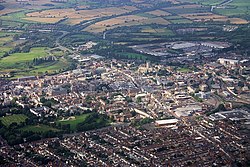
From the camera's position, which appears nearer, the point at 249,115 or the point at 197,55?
the point at 249,115

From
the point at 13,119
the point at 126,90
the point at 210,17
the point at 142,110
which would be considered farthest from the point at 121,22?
the point at 13,119

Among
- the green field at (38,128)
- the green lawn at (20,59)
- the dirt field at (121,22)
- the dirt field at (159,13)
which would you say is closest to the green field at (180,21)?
the dirt field at (121,22)

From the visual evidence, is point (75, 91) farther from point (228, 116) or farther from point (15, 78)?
point (228, 116)

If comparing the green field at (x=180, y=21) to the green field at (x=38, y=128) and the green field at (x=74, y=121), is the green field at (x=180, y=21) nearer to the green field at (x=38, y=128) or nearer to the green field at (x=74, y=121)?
the green field at (x=74, y=121)

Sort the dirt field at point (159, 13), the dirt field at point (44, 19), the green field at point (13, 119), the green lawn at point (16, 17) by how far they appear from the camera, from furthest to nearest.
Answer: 1. the dirt field at point (159, 13)
2. the green lawn at point (16, 17)
3. the dirt field at point (44, 19)
4. the green field at point (13, 119)

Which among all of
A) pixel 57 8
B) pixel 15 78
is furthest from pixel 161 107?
pixel 57 8

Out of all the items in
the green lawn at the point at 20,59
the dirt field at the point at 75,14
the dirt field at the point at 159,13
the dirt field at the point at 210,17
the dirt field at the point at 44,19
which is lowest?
the green lawn at the point at 20,59

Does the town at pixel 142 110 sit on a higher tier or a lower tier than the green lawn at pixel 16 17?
higher

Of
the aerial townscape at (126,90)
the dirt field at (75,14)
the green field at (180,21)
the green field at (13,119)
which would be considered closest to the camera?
the aerial townscape at (126,90)
